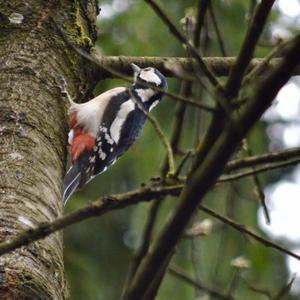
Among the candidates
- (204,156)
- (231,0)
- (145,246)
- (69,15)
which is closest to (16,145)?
(145,246)

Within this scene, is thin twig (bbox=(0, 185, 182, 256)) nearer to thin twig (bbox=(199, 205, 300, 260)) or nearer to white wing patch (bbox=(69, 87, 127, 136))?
thin twig (bbox=(199, 205, 300, 260))

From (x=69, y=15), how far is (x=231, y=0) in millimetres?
1228

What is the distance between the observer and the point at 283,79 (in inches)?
64.8

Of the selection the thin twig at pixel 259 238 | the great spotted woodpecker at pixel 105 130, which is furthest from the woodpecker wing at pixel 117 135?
the thin twig at pixel 259 238

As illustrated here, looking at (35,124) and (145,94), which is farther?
(145,94)

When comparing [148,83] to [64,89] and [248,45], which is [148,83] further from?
[248,45]

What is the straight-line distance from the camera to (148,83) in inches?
120

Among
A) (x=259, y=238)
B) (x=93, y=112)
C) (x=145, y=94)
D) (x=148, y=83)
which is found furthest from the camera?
(x=145, y=94)

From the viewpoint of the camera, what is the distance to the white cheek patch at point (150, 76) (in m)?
3.30

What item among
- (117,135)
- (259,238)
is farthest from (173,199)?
(259,238)

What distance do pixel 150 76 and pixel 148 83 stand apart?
456 mm

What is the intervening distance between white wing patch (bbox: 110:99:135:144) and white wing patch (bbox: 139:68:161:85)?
0.33m

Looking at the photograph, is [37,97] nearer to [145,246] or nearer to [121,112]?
[145,246]

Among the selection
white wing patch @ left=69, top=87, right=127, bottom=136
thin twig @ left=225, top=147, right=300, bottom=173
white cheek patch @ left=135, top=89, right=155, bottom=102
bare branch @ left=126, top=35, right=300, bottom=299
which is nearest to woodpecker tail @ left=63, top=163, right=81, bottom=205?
white wing patch @ left=69, top=87, right=127, bottom=136
